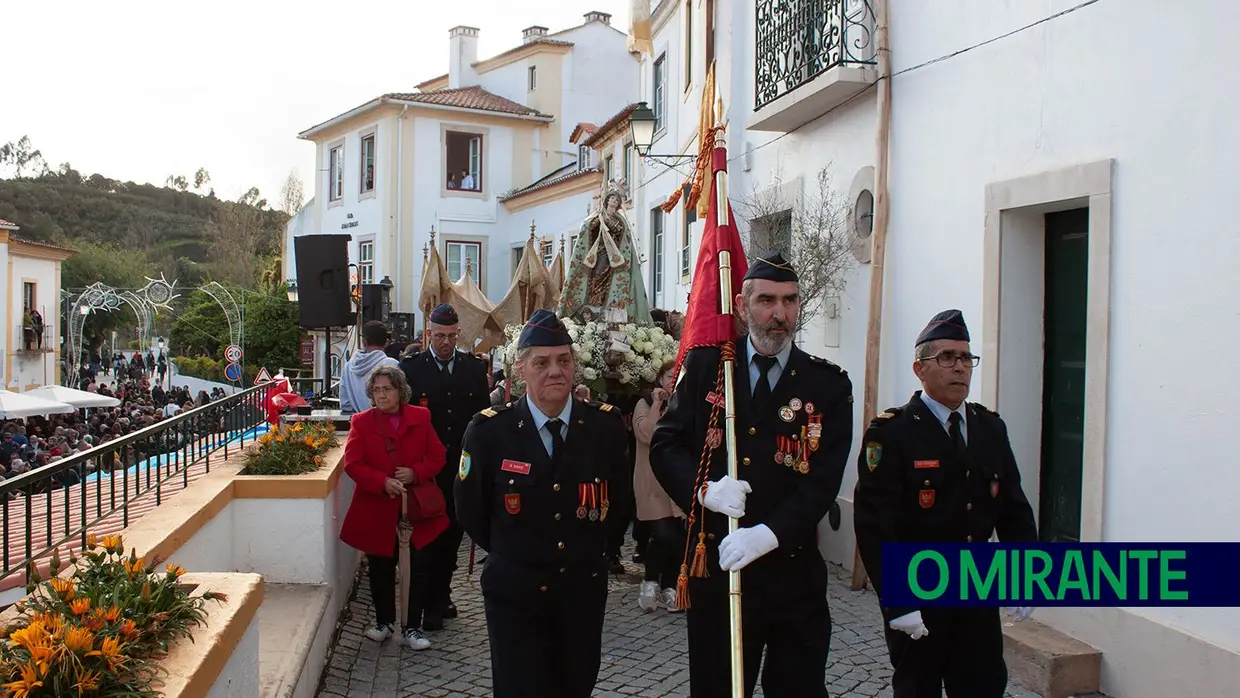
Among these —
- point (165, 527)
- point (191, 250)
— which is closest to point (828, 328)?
point (165, 527)

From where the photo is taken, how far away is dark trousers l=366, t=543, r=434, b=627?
20.1 feet

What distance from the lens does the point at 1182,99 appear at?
16.4ft

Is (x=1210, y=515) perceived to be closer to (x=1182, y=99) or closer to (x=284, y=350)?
(x=1182, y=99)

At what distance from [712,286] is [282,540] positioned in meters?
3.28

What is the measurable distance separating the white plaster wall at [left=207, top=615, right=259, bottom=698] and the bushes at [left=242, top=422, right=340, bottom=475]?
2636 millimetres

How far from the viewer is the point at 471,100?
33.8 metres

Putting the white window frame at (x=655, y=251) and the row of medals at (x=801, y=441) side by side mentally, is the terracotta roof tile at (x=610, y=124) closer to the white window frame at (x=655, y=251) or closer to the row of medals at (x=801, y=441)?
the white window frame at (x=655, y=251)

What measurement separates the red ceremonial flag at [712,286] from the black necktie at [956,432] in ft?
3.10

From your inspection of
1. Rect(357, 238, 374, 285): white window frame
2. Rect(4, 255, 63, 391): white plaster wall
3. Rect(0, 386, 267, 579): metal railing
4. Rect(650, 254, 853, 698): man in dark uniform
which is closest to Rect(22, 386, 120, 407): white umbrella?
Rect(357, 238, 374, 285): white window frame

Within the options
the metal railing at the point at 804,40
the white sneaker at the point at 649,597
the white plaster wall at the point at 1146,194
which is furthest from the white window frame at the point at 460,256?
the white plaster wall at the point at 1146,194

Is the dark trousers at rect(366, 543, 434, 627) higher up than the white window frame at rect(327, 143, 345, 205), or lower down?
lower down

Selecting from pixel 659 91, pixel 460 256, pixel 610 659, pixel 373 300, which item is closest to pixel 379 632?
pixel 610 659

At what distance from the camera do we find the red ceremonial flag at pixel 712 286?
414 centimetres

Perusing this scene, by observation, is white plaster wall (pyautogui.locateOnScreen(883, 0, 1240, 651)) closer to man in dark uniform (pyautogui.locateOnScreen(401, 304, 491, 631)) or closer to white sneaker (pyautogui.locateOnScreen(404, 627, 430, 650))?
man in dark uniform (pyautogui.locateOnScreen(401, 304, 491, 631))
